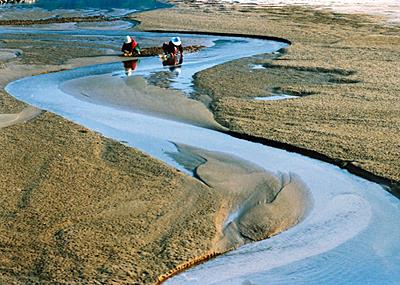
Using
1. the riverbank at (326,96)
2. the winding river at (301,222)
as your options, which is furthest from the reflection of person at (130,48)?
the winding river at (301,222)

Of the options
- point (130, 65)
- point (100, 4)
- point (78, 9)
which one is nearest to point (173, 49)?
point (130, 65)

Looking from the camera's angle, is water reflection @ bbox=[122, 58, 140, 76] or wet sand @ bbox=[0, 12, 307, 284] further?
water reflection @ bbox=[122, 58, 140, 76]

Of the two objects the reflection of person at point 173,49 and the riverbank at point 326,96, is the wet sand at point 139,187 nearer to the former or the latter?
the riverbank at point 326,96

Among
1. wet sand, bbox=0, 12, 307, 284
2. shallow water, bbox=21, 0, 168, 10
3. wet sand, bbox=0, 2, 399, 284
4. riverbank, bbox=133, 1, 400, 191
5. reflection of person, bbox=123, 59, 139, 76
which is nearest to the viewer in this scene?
wet sand, bbox=0, 12, 307, 284

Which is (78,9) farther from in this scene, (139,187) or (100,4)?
(139,187)

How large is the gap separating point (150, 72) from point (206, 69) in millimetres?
1749

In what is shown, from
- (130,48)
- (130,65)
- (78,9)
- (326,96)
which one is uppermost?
(326,96)

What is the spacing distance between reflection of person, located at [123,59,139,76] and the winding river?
350 centimetres

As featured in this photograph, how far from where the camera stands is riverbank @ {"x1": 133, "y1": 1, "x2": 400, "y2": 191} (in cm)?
1077

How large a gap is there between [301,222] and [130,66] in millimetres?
13375

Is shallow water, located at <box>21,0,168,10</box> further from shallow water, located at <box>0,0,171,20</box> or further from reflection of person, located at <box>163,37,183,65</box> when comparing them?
reflection of person, located at <box>163,37,183,65</box>

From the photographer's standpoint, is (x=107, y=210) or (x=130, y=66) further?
(x=130, y=66)

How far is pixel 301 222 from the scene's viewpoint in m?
8.23

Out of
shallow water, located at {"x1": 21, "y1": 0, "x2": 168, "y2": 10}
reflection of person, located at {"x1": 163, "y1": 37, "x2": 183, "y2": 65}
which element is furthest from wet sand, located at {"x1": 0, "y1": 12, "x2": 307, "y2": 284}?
shallow water, located at {"x1": 21, "y1": 0, "x2": 168, "y2": 10}
